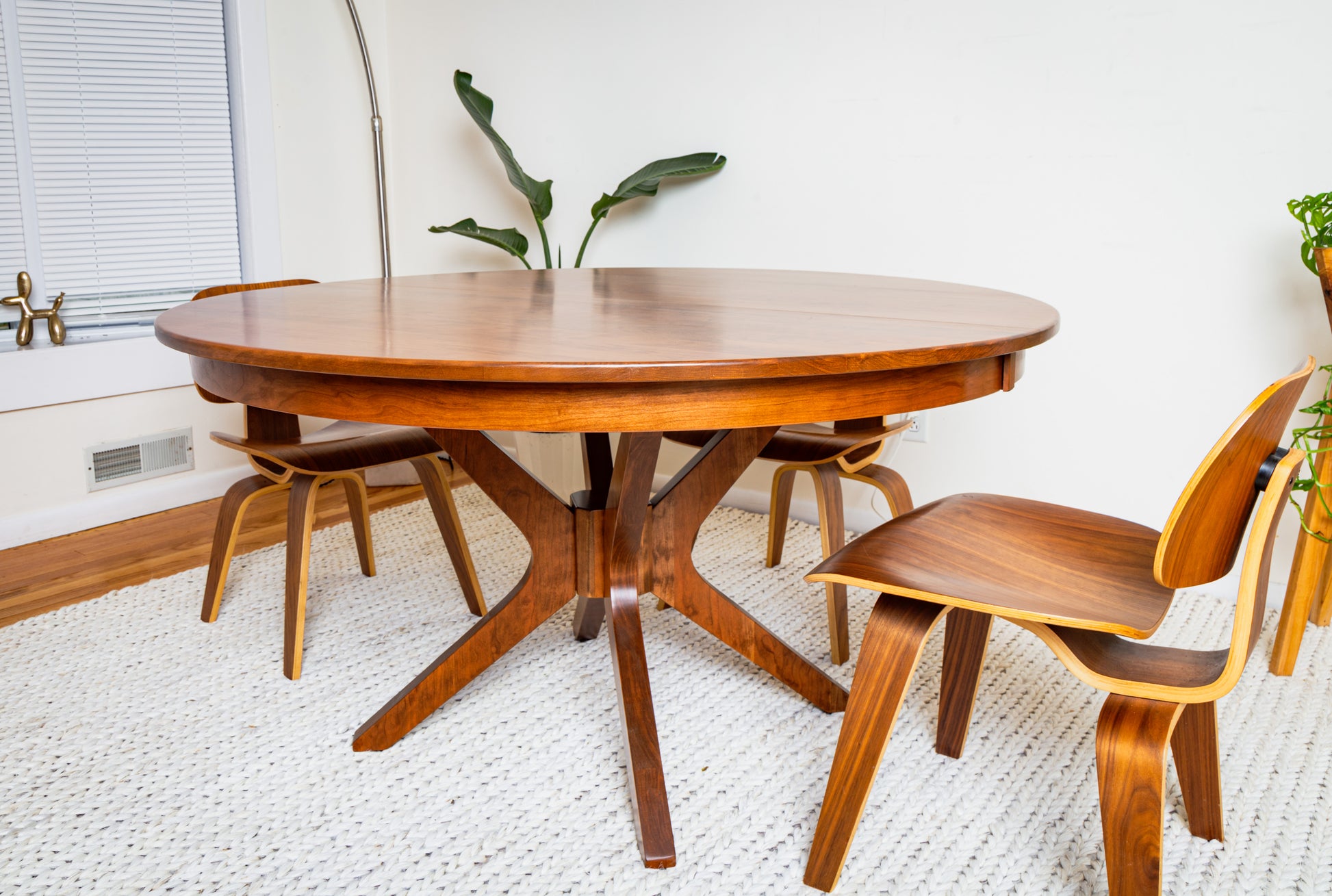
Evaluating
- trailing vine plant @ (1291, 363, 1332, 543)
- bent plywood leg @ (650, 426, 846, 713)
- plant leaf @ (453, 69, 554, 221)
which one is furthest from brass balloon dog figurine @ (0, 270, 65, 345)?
trailing vine plant @ (1291, 363, 1332, 543)

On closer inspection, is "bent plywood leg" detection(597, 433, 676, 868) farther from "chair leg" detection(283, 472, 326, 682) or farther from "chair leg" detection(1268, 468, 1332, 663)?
"chair leg" detection(1268, 468, 1332, 663)

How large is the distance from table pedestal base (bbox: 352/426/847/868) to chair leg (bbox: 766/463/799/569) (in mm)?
463

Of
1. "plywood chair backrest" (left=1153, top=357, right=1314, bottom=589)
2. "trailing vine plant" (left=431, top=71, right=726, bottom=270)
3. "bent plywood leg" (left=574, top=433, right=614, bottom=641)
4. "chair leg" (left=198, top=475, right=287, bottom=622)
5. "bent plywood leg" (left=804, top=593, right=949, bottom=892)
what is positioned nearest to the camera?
"plywood chair backrest" (left=1153, top=357, right=1314, bottom=589)

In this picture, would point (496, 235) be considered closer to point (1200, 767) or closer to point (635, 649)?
point (635, 649)

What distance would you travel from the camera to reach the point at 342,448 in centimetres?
189

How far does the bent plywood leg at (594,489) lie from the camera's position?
1733 mm

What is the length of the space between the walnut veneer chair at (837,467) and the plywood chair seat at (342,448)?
2.05ft

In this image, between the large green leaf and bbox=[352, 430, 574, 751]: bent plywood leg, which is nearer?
bbox=[352, 430, 574, 751]: bent plywood leg

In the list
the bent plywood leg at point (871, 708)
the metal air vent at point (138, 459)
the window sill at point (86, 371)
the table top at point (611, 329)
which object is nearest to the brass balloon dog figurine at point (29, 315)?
the window sill at point (86, 371)

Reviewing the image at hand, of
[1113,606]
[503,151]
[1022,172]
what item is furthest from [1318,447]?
[503,151]

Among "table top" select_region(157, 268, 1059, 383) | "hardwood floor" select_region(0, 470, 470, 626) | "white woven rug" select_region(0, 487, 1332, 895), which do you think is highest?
"table top" select_region(157, 268, 1059, 383)

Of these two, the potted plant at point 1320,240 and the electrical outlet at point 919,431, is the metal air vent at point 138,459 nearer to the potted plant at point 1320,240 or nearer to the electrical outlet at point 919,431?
the electrical outlet at point 919,431

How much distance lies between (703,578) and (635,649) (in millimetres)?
194

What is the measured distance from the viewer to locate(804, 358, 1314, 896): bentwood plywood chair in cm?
100
